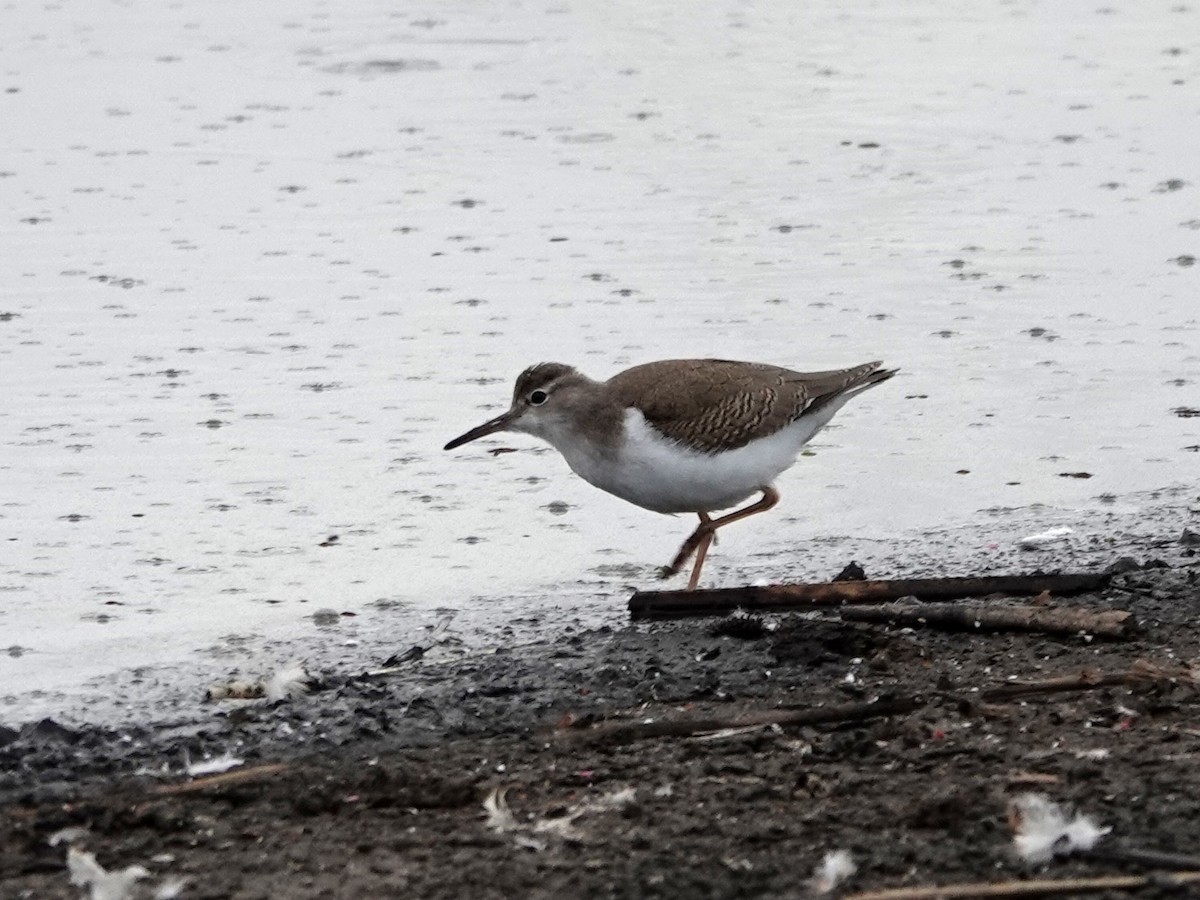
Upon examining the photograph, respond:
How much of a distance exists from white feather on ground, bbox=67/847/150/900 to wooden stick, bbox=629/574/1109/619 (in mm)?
2533

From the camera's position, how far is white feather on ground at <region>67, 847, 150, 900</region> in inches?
193

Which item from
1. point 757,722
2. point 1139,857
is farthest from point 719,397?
point 1139,857

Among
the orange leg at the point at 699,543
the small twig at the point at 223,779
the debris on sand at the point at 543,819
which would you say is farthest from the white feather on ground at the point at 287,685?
the orange leg at the point at 699,543

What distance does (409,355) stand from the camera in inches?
390

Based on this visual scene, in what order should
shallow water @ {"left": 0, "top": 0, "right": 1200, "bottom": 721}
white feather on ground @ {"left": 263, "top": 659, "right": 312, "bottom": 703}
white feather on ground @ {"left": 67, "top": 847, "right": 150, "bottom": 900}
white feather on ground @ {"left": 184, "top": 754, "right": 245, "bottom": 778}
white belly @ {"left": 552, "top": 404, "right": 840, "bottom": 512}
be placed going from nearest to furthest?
white feather on ground @ {"left": 67, "top": 847, "right": 150, "bottom": 900} < white feather on ground @ {"left": 184, "top": 754, "right": 245, "bottom": 778} < white feather on ground @ {"left": 263, "top": 659, "right": 312, "bottom": 703} < white belly @ {"left": 552, "top": 404, "right": 840, "bottom": 512} < shallow water @ {"left": 0, "top": 0, "right": 1200, "bottom": 721}

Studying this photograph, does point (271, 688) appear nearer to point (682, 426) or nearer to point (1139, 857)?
point (682, 426)

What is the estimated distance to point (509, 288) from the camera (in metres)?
10.7

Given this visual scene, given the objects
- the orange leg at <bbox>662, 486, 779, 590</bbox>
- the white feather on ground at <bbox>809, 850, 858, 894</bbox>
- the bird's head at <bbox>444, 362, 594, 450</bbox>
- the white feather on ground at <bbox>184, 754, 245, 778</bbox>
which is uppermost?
the bird's head at <bbox>444, 362, 594, 450</bbox>

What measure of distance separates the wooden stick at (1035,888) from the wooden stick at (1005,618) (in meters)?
2.02

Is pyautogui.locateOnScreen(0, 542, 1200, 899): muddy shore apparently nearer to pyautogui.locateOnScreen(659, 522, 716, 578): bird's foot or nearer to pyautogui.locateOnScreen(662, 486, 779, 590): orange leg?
pyautogui.locateOnScreen(662, 486, 779, 590): orange leg

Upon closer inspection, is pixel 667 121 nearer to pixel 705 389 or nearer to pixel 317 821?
pixel 705 389

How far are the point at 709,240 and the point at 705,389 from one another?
400 cm

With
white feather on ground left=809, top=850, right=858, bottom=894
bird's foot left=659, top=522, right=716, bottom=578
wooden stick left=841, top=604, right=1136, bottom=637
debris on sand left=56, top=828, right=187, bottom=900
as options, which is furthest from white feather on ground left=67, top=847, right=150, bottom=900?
bird's foot left=659, top=522, right=716, bottom=578

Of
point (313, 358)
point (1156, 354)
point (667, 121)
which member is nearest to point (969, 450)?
point (1156, 354)
